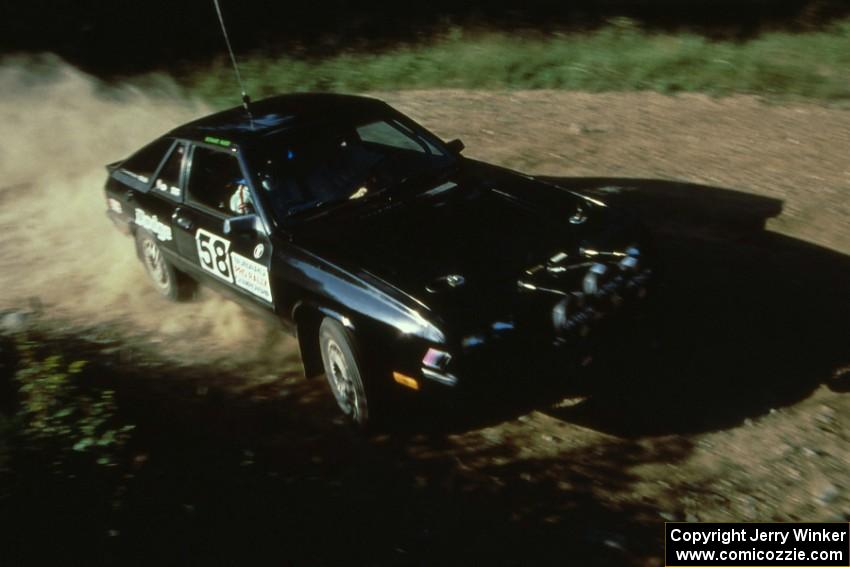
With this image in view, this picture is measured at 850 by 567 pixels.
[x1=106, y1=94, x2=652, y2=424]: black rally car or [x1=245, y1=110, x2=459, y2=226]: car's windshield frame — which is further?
[x1=245, y1=110, x2=459, y2=226]: car's windshield frame

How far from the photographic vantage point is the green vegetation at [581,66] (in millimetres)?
11148

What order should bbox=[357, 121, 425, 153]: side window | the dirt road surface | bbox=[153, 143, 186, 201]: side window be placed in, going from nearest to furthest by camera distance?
the dirt road surface, bbox=[357, 121, 425, 153]: side window, bbox=[153, 143, 186, 201]: side window

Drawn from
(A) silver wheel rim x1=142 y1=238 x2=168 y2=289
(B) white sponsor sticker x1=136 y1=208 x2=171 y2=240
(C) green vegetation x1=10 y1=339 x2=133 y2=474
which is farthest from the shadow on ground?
(B) white sponsor sticker x1=136 y1=208 x2=171 y2=240

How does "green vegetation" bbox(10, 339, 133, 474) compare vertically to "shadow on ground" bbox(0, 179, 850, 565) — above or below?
above

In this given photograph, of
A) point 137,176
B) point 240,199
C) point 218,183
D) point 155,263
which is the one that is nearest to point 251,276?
point 240,199

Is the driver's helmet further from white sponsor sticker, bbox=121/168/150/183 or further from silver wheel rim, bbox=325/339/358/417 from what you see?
white sponsor sticker, bbox=121/168/150/183

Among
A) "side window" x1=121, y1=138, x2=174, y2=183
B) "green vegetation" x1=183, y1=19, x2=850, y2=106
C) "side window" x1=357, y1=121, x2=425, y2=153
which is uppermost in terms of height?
"side window" x1=357, y1=121, x2=425, y2=153

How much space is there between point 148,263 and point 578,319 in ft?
13.0

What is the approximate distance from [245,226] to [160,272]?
1937 mm

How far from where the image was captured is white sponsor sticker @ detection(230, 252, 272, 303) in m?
5.45

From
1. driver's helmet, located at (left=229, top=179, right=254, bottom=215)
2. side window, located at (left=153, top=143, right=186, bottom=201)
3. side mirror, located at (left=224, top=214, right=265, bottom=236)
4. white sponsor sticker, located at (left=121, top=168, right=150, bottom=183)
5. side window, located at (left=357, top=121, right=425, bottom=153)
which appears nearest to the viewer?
side mirror, located at (left=224, top=214, right=265, bottom=236)

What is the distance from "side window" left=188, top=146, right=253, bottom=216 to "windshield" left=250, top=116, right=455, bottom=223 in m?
0.26

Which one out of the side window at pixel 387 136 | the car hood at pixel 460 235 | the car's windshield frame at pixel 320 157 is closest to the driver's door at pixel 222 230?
the car's windshield frame at pixel 320 157

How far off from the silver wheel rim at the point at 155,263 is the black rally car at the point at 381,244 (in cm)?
33
